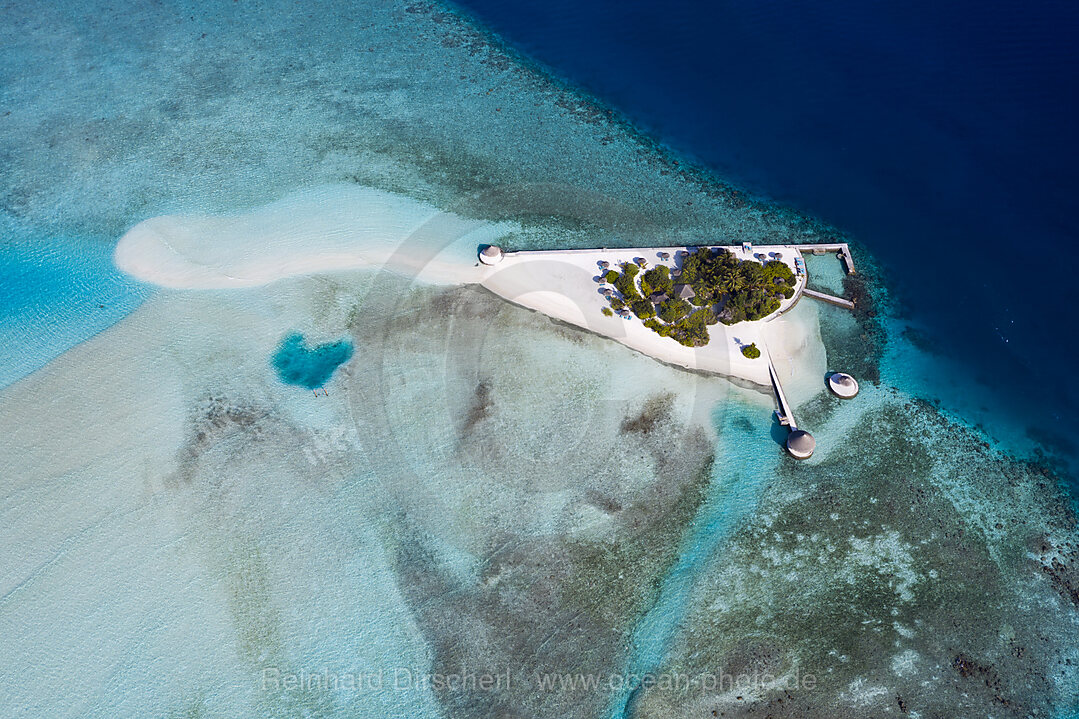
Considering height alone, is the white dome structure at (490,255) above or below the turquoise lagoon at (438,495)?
above

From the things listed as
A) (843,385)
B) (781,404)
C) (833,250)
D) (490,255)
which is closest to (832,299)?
(833,250)

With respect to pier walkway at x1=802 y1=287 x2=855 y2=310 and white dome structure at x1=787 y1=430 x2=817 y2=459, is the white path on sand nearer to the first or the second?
pier walkway at x1=802 y1=287 x2=855 y2=310

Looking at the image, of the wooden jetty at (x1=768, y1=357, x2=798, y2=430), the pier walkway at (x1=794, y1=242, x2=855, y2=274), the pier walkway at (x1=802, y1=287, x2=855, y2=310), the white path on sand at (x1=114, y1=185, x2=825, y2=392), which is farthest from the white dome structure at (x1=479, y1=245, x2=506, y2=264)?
the pier walkway at (x1=794, y1=242, x2=855, y2=274)

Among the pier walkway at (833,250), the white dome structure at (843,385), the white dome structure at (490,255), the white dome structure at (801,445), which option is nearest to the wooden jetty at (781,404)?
the white dome structure at (801,445)

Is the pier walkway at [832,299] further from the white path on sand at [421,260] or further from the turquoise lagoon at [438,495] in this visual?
the turquoise lagoon at [438,495]

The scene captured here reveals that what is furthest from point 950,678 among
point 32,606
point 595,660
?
point 32,606
